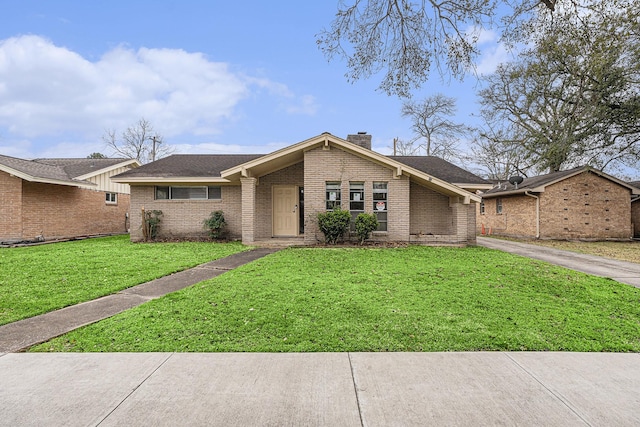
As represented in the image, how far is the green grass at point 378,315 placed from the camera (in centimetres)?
375

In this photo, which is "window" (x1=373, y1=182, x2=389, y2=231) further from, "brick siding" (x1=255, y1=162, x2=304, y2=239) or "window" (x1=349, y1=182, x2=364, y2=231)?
"brick siding" (x1=255, y1=162, x2=304, y2=239)

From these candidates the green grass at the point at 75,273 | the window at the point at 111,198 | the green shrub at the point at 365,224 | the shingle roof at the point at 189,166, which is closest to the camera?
the green grass at the point at 75,273

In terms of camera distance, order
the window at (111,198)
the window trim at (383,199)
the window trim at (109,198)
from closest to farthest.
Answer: the window trim at (383,199)
the window trim at (109,198)
the window at (111,198)

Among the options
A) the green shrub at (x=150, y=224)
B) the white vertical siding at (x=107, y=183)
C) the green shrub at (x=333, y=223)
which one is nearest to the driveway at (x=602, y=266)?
the green shrub at (x=333, y=223)

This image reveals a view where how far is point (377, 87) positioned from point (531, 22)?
3.45 meters

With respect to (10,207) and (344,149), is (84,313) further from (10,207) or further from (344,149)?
(10,207)

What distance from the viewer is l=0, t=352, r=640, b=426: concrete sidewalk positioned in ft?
8.02

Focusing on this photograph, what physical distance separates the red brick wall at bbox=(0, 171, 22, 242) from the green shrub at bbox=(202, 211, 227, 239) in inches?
297

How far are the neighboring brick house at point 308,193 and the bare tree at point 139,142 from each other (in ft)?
91.1

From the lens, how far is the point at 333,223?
40.3ft

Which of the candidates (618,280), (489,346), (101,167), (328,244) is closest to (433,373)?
(489,346)

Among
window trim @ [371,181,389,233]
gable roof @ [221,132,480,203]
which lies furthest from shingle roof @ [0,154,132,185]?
window trim @ [371,181,389,233]

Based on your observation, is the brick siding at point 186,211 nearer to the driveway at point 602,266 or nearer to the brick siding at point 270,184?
the brick siding at point 270,184

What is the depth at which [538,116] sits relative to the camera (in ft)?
85.8
